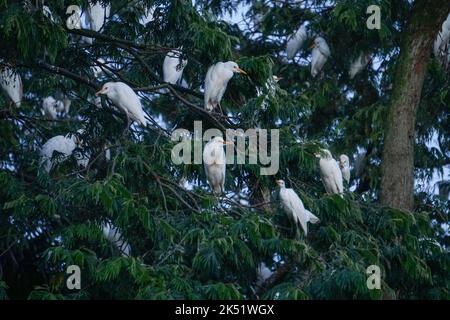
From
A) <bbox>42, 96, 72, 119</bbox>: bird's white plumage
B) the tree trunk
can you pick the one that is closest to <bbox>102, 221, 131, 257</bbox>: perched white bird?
the tree trunk

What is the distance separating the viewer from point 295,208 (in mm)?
6898

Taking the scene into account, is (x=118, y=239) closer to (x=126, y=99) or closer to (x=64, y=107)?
(x=126, y=99)

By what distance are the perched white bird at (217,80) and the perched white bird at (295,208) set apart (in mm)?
1017

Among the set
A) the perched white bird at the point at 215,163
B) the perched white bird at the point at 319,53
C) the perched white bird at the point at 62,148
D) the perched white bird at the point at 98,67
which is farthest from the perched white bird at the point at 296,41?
the perched white bird at the point at 215,163

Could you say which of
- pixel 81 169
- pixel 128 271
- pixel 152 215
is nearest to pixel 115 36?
pixel 81 169

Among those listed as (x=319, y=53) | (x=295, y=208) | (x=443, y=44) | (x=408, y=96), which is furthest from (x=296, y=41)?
(x=295, y=208)

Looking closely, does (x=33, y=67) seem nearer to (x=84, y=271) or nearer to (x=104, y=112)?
(x=104, y=112)

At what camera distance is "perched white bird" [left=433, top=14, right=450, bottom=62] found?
9.64 metres

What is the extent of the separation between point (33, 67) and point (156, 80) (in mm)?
859

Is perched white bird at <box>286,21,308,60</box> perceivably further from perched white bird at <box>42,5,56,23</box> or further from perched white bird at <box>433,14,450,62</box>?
perched white bird at <box>42,5,56,23</box>

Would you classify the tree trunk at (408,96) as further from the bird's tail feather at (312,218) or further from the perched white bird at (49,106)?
the perched white bird at (49,106)

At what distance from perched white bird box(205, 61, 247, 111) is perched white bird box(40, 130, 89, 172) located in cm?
95

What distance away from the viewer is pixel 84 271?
6453mm

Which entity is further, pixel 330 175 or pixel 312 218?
pixel 330 175
